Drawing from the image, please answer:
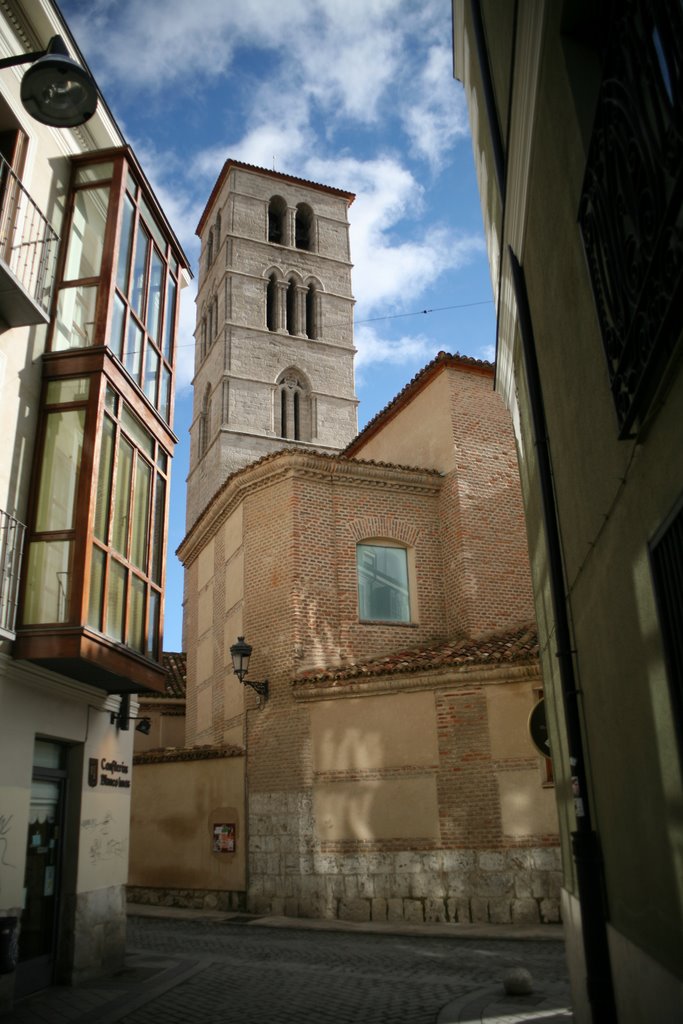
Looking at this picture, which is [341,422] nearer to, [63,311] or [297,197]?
[297,197]

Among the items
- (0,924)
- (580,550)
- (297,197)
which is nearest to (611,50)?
(580,550)

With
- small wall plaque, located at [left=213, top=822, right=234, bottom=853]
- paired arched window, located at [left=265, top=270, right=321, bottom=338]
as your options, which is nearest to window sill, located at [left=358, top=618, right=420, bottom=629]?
small wall plaque, located at [left=213, top=822, right=234, bottom=853]

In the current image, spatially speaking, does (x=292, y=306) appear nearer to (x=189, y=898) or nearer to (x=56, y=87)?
(x=189, y=898)

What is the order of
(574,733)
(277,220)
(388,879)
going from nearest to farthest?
(574,733)
(388,879)
(277,220)

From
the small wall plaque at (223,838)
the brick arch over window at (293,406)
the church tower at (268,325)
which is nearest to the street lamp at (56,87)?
the small wall plaque at (223,838)

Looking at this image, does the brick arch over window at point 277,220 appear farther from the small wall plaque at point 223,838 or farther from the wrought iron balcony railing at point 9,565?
the wrought iron balcony railing at point 9,565

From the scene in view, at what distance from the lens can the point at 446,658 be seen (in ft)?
50.4

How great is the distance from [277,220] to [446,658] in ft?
123

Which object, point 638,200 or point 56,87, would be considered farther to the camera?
point 56,87

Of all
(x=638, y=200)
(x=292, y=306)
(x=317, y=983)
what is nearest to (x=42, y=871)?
(x=317, y=983)

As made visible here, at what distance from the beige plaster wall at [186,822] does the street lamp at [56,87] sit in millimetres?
13344

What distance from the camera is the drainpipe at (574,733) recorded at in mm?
5254

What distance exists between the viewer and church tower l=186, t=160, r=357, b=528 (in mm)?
39812

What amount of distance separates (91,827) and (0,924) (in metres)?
3.01
